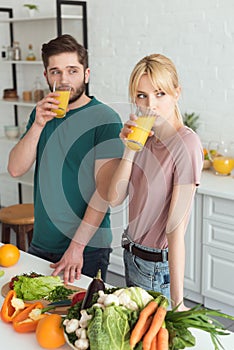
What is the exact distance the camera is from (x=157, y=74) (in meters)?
1.83

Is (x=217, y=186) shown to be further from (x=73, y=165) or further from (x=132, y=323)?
(x=132, y=323)

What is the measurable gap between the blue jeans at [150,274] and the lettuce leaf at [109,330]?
2.07 feet

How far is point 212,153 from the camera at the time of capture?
3871mm

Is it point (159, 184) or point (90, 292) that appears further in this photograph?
point (159, 184)

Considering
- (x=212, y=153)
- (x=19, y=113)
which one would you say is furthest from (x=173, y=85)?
(x=19, y=113)

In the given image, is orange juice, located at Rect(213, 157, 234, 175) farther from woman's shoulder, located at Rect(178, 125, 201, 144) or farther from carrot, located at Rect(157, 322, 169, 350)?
carrot, located at Rect(157, 322, 169, 350)

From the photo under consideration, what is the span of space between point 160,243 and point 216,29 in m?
2.22

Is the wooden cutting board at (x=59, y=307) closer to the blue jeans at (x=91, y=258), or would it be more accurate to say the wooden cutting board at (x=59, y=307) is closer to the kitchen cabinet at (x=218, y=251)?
the blue jeans at (x=91, y=258)

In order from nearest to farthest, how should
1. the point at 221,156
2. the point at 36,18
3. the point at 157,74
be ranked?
1. the point at 157,74
2. the point at 221,156
3. the point at 36,18

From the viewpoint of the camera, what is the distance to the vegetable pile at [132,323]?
141 cm

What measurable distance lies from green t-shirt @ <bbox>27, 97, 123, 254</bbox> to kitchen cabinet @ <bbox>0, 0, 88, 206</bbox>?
2.42m

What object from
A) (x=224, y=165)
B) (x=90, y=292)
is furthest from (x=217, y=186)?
(x=90, y=292)

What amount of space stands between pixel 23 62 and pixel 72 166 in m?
2.97

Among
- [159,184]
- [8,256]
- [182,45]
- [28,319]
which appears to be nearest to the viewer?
[28,319]
